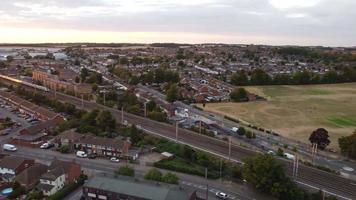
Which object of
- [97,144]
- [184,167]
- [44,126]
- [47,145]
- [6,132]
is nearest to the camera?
[184,167]

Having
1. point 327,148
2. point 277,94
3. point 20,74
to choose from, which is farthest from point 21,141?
point 20,74

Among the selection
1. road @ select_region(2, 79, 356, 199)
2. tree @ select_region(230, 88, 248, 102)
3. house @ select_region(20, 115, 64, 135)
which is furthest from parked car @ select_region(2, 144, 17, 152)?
tree @ select_region(230, 88, 248, 102)

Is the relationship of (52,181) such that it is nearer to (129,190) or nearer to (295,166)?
(129,190)

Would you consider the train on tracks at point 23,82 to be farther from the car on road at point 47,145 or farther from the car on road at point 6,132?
the car on road at point 47,145

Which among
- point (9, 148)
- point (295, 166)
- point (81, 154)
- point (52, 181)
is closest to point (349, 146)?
point (295, 166)

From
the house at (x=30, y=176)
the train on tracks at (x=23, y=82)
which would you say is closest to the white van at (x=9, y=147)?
the house at (x=30, y=176)
